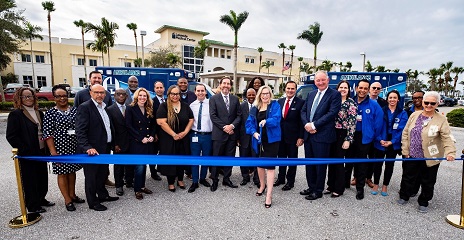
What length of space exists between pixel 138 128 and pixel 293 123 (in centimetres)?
255

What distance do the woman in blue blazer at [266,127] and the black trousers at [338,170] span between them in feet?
3.20

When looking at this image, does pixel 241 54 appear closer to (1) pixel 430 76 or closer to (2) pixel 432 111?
A: (1) pixel 430 76

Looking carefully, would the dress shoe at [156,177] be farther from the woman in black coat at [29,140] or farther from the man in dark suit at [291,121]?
the man in dark suit at [291,121]

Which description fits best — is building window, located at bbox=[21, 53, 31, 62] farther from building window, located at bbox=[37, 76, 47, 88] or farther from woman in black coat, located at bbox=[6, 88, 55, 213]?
woman in black coat, located at bbox=[6, 88, 55, 213]

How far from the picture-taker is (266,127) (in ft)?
11.8

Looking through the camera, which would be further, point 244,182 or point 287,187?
point 244,182

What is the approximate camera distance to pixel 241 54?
4681cm

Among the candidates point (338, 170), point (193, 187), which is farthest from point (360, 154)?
point (193, 187)

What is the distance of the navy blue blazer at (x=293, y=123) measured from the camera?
3961 millimetres

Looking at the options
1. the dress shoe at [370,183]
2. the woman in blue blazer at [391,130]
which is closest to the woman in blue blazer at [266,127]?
the woman in blue blazer at [391,130]

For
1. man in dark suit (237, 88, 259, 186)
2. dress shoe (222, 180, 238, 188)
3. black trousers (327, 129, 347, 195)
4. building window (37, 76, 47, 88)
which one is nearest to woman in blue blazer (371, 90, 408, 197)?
black trousers (327, 129, 347, 195)

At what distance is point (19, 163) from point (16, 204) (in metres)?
0.93

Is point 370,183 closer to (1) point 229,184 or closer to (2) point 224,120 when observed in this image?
(1) point 229,184

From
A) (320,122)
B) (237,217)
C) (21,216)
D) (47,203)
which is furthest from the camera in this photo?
(320,122)
